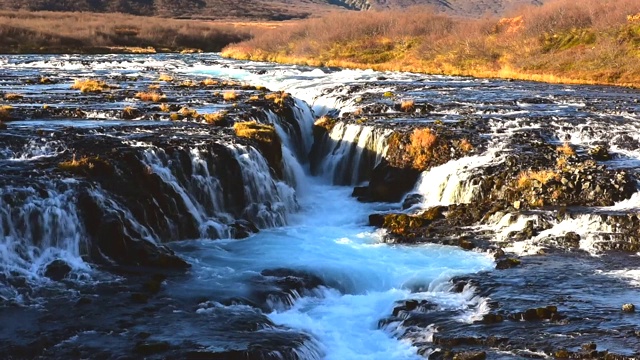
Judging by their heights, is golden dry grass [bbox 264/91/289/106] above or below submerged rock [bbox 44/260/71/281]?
above

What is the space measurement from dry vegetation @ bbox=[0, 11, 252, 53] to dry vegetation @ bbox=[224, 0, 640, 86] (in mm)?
30996

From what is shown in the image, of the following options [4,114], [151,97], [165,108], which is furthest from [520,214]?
[151,97]

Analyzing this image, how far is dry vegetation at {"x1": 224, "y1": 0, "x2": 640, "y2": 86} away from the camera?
68000 millimetres

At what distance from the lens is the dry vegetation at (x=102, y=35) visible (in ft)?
407

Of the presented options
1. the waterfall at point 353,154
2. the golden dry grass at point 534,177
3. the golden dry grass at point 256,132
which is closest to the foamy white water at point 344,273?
the golden dry grass at point 256,132

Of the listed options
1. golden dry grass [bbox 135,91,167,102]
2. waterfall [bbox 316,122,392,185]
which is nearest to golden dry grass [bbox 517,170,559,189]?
waterfall [bbox 316,122,392,185]

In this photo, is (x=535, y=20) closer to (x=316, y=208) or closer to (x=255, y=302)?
(x=316, y=208)

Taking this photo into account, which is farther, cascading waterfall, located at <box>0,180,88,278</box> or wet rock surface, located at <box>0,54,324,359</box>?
cascading waterfall, located at <box>0,180,88,278</box>

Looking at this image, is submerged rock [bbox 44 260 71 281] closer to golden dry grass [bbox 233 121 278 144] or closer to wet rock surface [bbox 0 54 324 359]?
wet rock surface [bbox 0 54 324 359]

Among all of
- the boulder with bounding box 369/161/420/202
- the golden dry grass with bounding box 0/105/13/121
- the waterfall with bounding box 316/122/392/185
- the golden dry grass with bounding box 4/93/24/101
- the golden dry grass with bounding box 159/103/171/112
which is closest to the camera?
the boulder with bounding box 369/161/420/202

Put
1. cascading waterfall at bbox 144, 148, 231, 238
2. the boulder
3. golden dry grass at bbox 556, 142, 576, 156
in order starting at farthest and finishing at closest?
the boulder → golden dry grass at bbox 556, 142, 576, 156 → cascading waterfall at bbox 144, 148, 231, 238

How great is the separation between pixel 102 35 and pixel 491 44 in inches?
3393

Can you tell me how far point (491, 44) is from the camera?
82.6 meters

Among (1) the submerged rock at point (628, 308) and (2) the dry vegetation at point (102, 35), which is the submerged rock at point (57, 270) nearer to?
(1) the submerged rock at point (628, 308)
